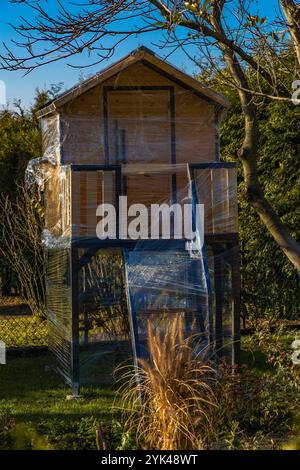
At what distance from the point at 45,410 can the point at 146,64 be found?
4465 mm

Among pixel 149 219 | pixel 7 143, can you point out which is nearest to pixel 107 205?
pixel 149 219

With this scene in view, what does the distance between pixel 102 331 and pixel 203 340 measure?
5.59 ft

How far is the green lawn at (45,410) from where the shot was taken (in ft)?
19.2

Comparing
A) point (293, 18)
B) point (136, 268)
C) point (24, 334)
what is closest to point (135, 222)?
point (136, 268)

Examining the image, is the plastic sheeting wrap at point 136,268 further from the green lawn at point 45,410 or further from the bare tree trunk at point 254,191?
the bare tree trunk at point 254,191

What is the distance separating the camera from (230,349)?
9266 millimetres

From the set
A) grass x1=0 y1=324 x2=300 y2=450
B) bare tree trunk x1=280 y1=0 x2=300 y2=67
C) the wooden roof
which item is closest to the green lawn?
grass x1=0 y1=324 x2=300 y2=450

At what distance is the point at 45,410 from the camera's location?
7.83 meters

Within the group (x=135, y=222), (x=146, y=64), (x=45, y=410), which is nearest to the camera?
(x=45, y=410)

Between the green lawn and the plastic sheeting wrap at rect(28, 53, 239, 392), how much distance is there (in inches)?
12.1

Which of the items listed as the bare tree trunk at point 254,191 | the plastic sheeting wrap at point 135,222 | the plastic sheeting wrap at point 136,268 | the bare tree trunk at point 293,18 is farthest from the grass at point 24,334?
the bare tree trunk at point 293,18

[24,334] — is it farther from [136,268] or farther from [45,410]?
[45,410]

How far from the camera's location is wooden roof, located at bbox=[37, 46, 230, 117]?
9508 mm

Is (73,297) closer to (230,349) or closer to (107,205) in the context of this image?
(107,205)
